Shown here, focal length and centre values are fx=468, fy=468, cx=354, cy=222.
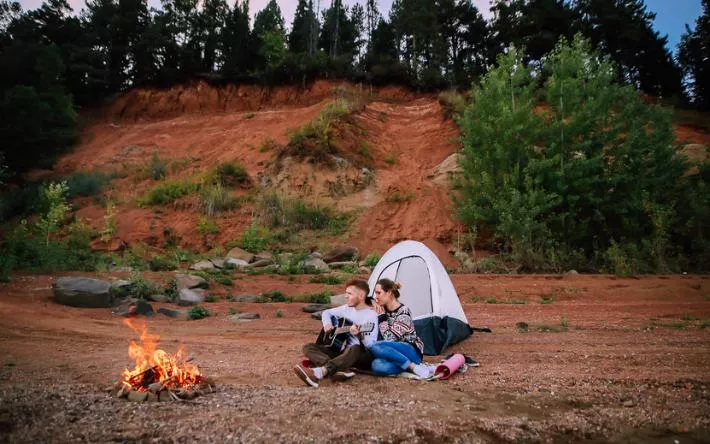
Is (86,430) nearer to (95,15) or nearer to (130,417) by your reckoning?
(130,417)

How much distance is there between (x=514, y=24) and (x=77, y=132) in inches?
1215

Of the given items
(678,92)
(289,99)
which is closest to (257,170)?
(289,99)

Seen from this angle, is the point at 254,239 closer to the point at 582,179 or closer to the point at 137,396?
the point at 582,179

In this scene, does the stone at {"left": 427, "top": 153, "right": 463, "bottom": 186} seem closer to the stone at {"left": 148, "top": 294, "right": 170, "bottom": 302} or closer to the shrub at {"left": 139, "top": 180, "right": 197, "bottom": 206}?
the shrub at {"left": 139, "top": 180, "right": 197, "bottom": 206}

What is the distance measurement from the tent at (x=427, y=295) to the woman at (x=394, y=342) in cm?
139

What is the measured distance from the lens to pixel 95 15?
35.7 m

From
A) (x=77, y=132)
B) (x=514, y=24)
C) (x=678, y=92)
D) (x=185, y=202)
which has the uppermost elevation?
(x=514, y=24)

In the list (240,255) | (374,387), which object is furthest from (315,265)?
(374,387)

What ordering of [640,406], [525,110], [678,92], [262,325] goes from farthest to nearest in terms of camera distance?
[678,92] → [525,110] → [262,325] → [640,406]

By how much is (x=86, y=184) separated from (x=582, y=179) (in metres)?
24.0

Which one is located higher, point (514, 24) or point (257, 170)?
point (514, 24)

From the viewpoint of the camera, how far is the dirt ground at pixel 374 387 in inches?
144

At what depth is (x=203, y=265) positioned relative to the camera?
15758 mm

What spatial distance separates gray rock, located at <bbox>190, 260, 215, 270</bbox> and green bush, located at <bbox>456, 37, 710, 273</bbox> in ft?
28.8
